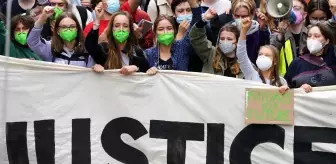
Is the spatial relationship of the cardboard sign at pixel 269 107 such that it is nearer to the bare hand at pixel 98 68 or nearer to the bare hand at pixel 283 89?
the bare hand at pixel 283 89

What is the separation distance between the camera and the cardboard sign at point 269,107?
7.49 metres

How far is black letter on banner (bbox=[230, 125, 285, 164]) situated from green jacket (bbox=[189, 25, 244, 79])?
677 millimetres

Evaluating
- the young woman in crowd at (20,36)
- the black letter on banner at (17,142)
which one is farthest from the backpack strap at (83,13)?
the black letter on banner at (17,142)

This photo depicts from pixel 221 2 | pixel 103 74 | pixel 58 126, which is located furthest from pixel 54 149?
pixel 221 2

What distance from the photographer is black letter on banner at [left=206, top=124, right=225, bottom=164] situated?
25.1 ft

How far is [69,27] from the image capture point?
800 cm

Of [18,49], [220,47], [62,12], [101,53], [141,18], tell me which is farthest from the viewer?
[141,18]

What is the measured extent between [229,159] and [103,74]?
1243 mm

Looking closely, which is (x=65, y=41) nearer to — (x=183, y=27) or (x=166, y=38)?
(x=166, y=38)

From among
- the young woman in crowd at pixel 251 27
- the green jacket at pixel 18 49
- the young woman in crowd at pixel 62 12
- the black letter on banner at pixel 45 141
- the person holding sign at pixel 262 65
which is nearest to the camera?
the black letter on banner at pixel 45 141

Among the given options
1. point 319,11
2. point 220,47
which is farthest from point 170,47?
point 319,11

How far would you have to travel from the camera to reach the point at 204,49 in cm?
819

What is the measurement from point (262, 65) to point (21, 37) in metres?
2.14

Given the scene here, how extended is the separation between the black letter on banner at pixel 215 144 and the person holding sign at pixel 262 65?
1.81 feet
